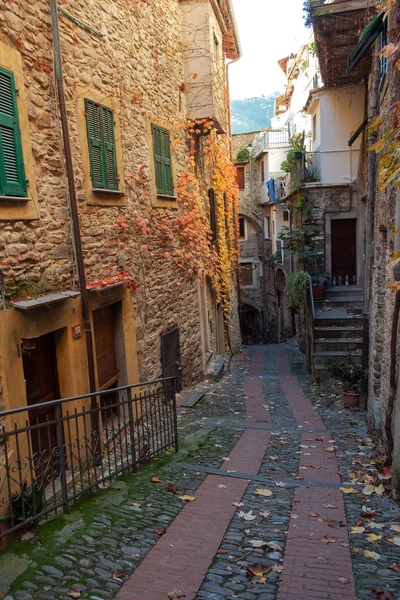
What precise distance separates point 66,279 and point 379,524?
4.55 metres

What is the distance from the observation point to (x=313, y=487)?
222 inches

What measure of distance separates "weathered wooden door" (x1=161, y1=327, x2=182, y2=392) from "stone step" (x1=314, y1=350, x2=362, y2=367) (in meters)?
3.96

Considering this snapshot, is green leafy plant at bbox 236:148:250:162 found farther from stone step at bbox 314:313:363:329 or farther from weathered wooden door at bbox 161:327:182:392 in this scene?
weathered wooden door at bbox 161:327:182:392

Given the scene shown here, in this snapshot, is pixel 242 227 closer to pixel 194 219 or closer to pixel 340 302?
pixel 340 302

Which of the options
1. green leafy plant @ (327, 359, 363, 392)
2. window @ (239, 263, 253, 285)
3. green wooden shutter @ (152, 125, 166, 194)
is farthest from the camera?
window @ (239, 263, 253, 285)

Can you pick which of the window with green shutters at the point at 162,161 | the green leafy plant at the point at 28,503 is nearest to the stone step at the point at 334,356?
the window with green shutters at the point at 162,161

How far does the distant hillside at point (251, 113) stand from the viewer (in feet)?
317

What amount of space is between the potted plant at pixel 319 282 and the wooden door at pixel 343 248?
0.97m

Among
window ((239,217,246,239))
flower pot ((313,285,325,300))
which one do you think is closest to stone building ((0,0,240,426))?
flower pot ((313,285,325,300))

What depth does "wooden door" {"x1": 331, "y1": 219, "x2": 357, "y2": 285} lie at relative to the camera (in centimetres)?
1609

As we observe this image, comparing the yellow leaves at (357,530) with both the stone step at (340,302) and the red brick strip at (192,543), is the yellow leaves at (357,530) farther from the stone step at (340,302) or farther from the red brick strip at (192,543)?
the stone step at (340,302)

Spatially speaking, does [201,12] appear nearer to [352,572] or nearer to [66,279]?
[66,279]

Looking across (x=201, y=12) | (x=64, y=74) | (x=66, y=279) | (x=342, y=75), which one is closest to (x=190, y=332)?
(x=66, y=279)

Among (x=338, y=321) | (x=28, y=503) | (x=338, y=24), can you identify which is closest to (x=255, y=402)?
(x=338, y=321)
